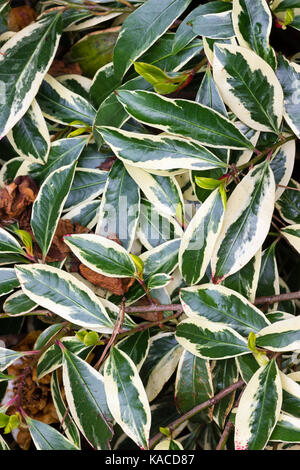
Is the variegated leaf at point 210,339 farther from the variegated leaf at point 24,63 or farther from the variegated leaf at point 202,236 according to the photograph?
the variegated leaf at point 24,63

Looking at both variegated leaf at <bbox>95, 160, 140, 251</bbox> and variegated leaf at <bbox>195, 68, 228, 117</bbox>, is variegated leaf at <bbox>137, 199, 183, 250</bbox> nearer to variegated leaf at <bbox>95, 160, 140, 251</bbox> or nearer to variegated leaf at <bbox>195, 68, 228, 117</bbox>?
variegated leaf at <bbox>95, 160, 140, 251</bbox>

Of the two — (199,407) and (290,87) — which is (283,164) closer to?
(290,87)

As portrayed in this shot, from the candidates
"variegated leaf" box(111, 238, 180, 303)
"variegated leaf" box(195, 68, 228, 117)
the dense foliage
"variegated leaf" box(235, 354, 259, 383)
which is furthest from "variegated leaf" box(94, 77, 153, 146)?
"variegated leaf" box(235, 354, 259, 383)

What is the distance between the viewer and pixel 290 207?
0.89 m

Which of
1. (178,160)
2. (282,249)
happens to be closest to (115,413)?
(178,160)

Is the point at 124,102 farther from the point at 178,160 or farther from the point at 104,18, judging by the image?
the point at 104,18

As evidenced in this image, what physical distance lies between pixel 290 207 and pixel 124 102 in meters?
0.35

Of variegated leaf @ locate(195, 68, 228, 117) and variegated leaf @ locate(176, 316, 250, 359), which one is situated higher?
variegated leaf @ locate(195, 68, 228, 117)

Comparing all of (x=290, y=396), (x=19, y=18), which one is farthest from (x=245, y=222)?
(x=19, y=18)

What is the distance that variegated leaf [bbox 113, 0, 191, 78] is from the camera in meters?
0.80

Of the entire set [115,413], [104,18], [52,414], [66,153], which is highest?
[104,18]

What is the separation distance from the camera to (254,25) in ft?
2.46

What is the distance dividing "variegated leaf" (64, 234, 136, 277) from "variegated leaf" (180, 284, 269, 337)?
0.33ft

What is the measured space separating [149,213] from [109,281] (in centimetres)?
13
